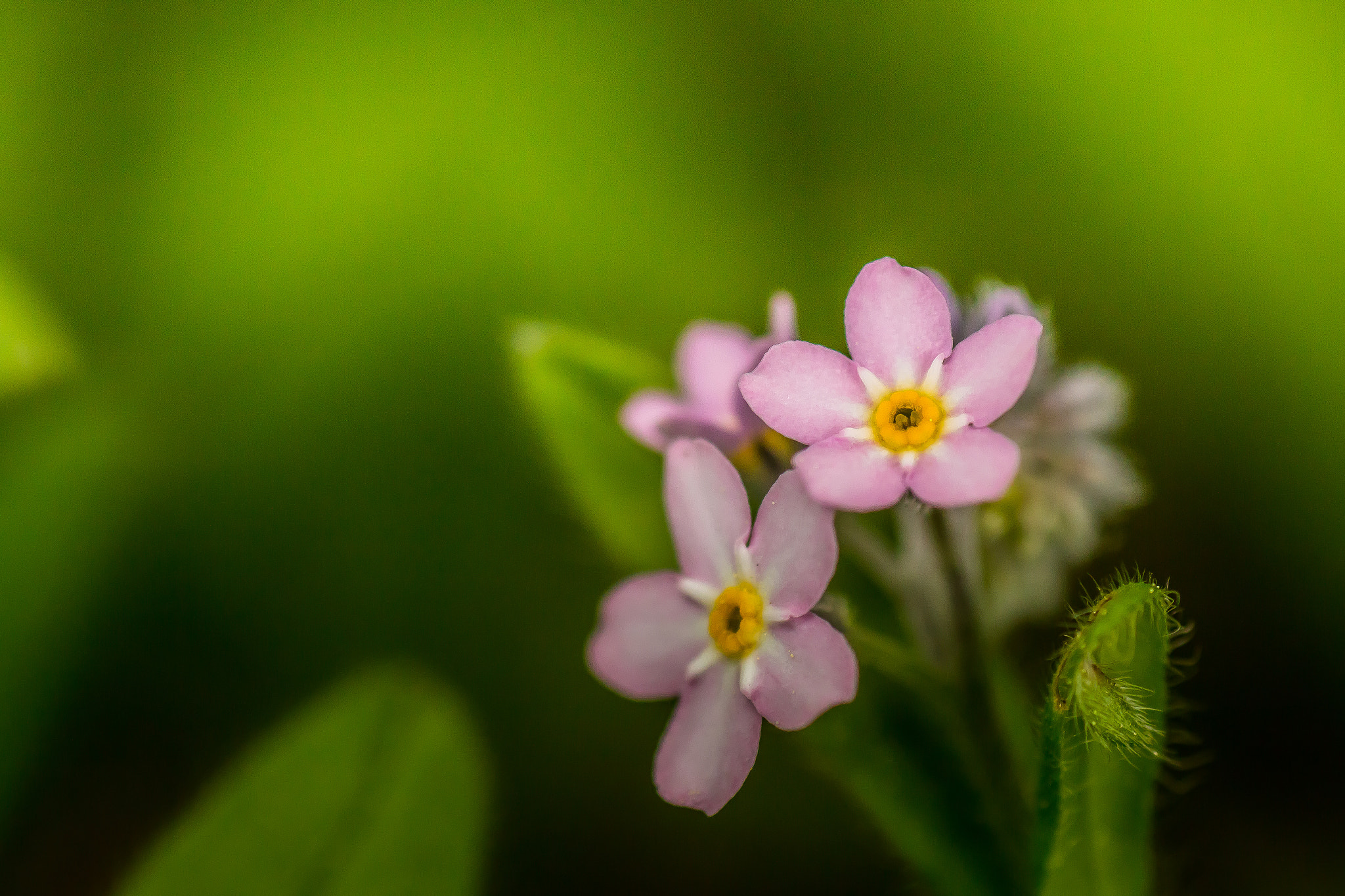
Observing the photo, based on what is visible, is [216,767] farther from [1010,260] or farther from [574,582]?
[1010,260]

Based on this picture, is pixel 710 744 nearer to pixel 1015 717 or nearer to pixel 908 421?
pixel 908 421

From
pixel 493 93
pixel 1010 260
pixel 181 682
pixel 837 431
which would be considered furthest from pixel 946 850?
pixel 493 93

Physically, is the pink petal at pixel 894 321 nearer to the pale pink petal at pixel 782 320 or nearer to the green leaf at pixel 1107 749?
the pale pink petal at pixel 782 320

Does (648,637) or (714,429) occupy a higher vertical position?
(714,429)

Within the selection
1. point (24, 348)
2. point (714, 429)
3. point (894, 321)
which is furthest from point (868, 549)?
point (24, 348)

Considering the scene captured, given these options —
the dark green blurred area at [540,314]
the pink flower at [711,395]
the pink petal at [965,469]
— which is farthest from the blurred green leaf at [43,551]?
the pink petal at [965,469]

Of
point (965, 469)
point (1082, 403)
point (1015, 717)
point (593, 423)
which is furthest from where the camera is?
point (593, 423)

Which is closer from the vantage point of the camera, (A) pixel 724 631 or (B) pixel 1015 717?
(A) pixel 724 631

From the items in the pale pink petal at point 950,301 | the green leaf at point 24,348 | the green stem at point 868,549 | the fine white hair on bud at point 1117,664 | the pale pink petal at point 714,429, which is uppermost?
the green leaf at point 24,348
